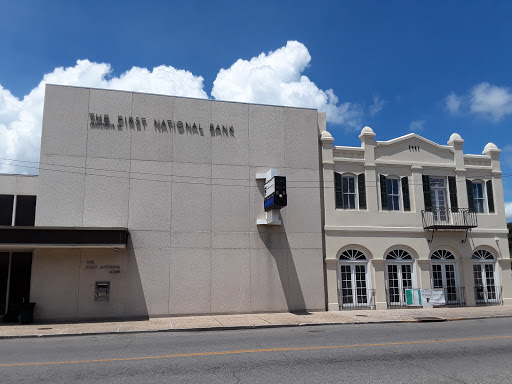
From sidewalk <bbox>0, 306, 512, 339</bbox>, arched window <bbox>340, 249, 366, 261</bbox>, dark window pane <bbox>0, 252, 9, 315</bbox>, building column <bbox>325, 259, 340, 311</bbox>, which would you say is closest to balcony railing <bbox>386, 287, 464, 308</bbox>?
sidewalk <bbox>0, 306, 512, 339</bbox>

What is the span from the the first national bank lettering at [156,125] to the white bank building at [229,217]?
1.9 inches

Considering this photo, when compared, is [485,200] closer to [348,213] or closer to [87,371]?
[348,213]

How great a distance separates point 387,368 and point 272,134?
1385 cm

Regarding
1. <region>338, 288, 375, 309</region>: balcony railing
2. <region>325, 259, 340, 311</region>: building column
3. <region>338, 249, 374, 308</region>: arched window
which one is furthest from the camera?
<region>338, 249, 374, 308</region>: arched window

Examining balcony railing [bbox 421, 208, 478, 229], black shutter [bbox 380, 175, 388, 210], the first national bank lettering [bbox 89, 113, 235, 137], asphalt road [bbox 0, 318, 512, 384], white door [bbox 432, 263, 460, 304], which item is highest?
the first national bank lettering [bbox 89, 113, 235, 137]

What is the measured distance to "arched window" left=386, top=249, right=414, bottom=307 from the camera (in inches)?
839

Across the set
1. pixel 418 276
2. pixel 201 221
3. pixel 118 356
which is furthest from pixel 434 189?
pixel 118 356

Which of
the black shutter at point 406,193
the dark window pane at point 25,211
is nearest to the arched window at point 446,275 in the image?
the black shutter at point 406,193

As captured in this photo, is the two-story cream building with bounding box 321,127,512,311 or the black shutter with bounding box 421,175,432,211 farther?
the black shutter with bounding box 421,175,432,211

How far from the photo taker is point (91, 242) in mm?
17125

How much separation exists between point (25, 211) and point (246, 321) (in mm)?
10547

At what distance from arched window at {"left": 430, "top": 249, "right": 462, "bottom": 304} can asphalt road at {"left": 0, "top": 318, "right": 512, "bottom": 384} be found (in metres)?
8.24

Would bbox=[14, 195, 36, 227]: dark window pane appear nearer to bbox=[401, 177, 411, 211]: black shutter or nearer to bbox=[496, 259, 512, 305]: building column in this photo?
bbox=[401, 177, 411, 211]: black shutter

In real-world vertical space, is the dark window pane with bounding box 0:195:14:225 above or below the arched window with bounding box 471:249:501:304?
above
